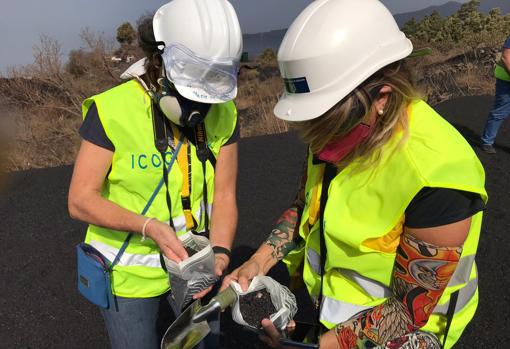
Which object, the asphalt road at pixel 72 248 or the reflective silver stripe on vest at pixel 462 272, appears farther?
the asphalt road at pixel 72 248

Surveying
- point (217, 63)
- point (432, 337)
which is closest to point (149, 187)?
point (217, 63)

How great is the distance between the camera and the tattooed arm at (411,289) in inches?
50.8

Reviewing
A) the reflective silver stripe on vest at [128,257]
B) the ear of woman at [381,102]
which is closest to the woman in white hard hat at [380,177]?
the ear of woman at [381,102]

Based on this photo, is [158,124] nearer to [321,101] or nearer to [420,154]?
[321,101]

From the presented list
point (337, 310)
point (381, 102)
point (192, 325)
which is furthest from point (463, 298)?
point (192, 325)

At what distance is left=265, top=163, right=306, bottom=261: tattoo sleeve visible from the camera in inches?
77.3

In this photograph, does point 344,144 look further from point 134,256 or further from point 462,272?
point 134,256

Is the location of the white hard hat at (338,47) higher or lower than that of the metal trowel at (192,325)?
higher

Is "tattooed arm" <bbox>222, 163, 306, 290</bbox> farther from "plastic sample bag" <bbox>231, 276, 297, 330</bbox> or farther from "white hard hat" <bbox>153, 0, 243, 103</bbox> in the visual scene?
"white hard hat" <bbox>153, 0, 243, 103</bbox>

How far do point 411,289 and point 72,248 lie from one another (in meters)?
4.18

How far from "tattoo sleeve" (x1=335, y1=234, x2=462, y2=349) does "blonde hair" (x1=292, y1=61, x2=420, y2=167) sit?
12.5 inches

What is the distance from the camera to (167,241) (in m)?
1.81

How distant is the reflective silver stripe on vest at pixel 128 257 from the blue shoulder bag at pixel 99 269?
0.6 inches

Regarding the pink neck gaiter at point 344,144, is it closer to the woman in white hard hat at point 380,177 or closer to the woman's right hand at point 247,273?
the woman in white hard hat at point 380,177
